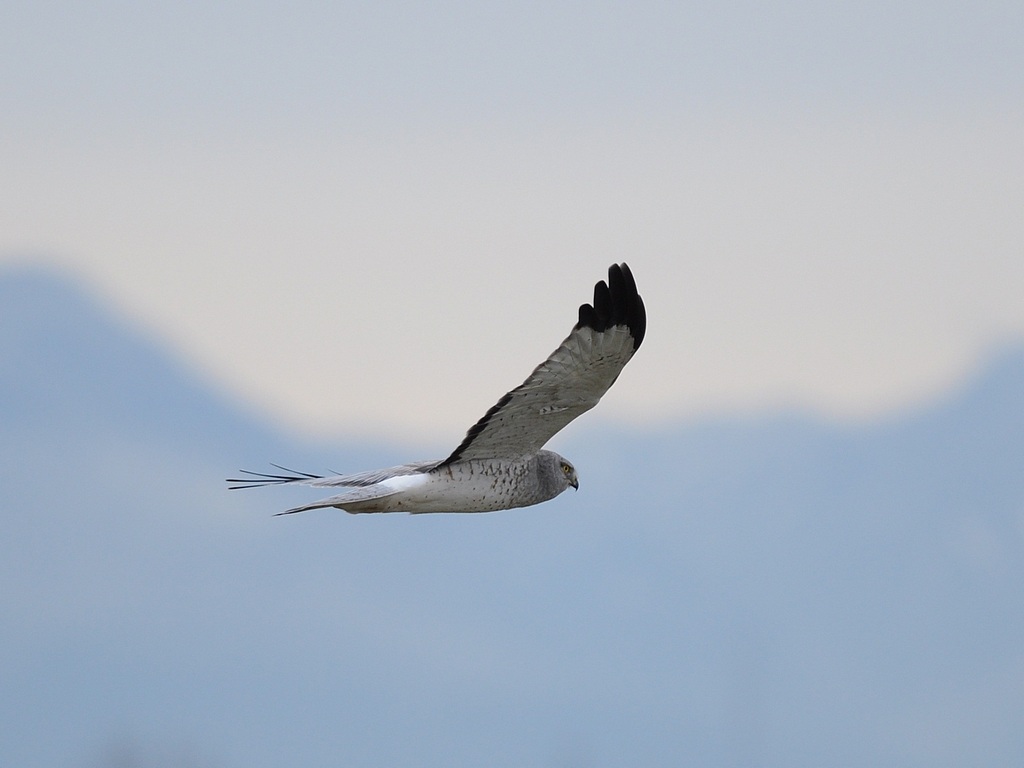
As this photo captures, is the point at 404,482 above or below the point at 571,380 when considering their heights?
below

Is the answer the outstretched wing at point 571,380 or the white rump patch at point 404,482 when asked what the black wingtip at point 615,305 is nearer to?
the outstretched wing at point 571,380

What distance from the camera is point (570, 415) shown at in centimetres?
928

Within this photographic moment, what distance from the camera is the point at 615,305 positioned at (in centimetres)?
846

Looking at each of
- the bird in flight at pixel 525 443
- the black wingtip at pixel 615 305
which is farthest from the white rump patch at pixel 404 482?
the black wingtip at pixel 615 305

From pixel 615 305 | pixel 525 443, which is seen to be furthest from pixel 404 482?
pixel 615 305

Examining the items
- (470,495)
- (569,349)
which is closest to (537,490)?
(470,495)

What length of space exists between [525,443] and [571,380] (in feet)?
2.83

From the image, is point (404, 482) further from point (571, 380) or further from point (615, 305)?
point (615, 305)

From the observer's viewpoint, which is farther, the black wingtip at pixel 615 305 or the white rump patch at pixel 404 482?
the white rump patch at pixel 404 482

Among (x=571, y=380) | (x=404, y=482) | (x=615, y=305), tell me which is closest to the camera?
(x=615, y=305)

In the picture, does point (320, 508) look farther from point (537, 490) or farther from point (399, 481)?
point (537, 490)

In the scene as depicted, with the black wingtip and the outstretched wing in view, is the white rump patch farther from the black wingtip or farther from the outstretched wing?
the black wingtip

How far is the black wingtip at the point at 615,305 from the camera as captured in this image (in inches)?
332

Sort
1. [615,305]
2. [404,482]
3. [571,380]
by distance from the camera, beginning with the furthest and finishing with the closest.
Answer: [404,482]
[571,380]
[615,305]
